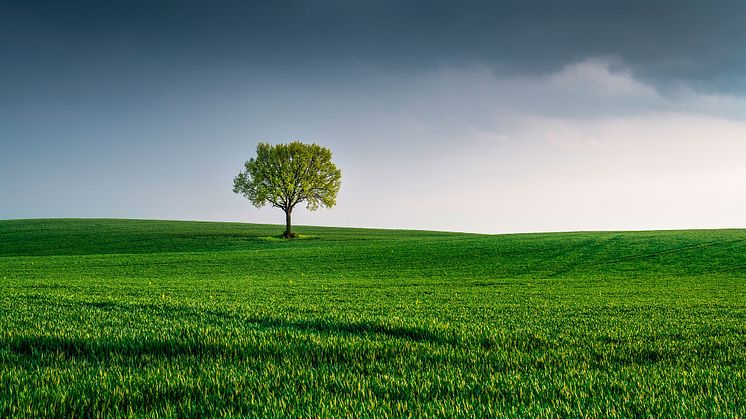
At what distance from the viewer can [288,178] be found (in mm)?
73500

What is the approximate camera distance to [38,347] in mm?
7910

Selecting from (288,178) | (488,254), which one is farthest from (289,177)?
(488,254)

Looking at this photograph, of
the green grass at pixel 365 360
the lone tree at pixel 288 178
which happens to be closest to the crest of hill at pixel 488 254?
the lone tree at pixel 288 178

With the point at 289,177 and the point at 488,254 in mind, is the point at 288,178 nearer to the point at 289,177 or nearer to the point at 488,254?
the point at 289,177

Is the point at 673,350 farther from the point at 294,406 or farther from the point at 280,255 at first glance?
the point at 280,255

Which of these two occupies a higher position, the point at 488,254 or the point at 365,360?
the point at 365,360

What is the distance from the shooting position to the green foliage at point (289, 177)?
73.6 m

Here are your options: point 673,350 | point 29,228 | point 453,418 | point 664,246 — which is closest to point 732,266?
point 664,246

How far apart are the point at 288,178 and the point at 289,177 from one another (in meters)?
0.27

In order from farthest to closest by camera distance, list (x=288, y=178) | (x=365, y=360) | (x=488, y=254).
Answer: (x=288, y=178) < (x=488, y=254) < (x=365, y=360)

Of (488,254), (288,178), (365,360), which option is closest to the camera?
(365,360)

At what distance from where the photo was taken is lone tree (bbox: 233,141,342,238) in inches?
2899

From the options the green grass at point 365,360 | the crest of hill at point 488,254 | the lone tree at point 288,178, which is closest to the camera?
the green grass at point 365,360

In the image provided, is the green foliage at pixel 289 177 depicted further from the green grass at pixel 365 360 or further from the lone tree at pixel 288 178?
the green grass at pixel 365 360
